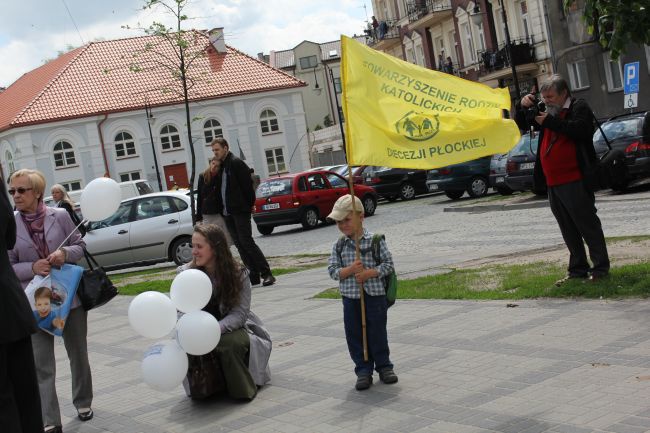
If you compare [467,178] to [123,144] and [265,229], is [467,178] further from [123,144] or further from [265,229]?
[123,144]

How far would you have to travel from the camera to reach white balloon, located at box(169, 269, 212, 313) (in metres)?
6.84

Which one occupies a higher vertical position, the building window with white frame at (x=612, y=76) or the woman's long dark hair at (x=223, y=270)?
the building window with white frame at (x=612, y=76)

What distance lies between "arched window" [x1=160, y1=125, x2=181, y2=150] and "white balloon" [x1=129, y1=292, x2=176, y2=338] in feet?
196

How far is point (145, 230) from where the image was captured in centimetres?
2106

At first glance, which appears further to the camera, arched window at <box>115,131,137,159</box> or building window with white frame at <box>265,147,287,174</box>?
building window with white frame at <box>265,147,287,174</box>

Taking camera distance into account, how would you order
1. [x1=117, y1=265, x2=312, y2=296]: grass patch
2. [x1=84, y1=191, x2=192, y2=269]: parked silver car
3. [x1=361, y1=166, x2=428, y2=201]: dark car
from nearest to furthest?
[x1=117, y1=265, x2=312, y2=296]: grass patch
[x1=84, y1=191, x2=192, y2=269]: parked silver car
[x1=361, y1=166, x2=428, y2=201]: dark car

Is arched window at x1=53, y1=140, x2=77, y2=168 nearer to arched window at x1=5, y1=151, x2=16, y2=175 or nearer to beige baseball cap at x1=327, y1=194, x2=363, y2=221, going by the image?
arched window at x1=5, y1=151, x2=16, y2=175

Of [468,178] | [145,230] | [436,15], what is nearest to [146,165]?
[436,15]

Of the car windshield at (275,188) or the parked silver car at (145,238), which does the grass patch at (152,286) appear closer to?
the parked silver car at (145,238)

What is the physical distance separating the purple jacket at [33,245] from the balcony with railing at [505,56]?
37108 mm

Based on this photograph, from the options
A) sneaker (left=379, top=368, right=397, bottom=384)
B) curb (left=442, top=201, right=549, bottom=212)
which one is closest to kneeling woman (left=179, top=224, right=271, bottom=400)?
sneaker (left=379, top=368, right=397, bottom=384)

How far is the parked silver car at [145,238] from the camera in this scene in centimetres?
2102

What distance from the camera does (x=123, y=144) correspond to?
6475 cm

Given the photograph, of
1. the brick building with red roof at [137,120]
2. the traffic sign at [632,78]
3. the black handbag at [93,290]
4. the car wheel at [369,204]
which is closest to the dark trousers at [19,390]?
the black handbag at [93,290]
